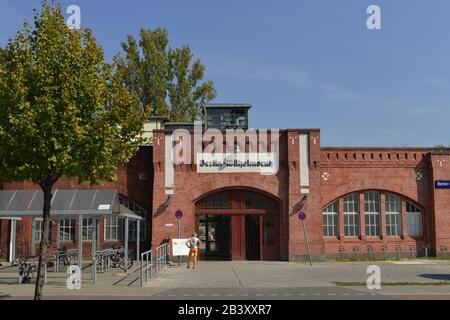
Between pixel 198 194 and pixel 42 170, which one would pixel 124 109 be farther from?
pixel 198 194

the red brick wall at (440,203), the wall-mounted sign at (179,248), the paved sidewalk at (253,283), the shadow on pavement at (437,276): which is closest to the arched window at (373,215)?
the red brick wall at (440,203)

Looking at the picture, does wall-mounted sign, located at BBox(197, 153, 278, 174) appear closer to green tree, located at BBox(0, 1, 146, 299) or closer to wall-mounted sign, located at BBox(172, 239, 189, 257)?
wall-mounted sign, located at BBox(172, 239, 189, 257)

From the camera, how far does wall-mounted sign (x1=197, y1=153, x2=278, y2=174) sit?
28969mm

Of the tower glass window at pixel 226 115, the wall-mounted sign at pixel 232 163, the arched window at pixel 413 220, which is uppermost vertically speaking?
the tower glass window at pixel 226 115

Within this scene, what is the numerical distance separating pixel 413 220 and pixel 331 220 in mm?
4708

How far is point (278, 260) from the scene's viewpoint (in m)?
28.9

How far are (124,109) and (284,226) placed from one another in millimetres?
15241

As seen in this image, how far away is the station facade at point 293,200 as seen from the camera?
28688 mm

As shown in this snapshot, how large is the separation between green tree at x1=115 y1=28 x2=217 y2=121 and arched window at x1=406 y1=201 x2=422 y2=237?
2374 cm

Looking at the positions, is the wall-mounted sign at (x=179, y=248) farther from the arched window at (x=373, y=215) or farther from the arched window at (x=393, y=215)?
the arched window at (x=393, y=215)

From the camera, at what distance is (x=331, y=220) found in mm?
30094

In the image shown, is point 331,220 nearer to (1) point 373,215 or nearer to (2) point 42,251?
(1) point 373,215

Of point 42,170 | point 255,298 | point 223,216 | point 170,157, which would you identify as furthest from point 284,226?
point 42,170

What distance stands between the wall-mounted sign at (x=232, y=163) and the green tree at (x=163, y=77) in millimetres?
19020
